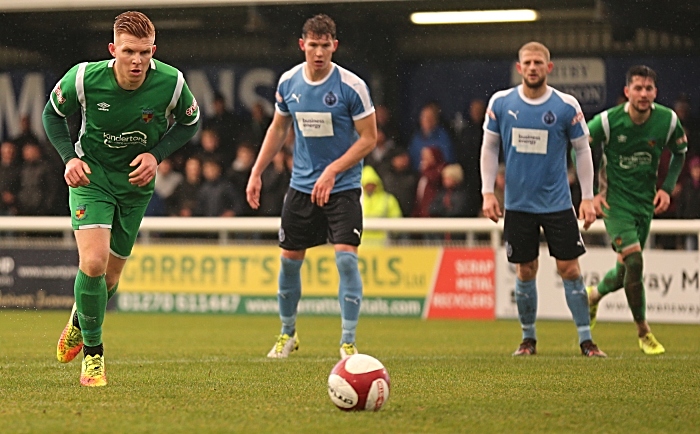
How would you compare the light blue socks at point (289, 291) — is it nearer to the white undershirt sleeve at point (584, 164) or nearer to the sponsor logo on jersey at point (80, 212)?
the white undershirt sleeve at point (584, 164)

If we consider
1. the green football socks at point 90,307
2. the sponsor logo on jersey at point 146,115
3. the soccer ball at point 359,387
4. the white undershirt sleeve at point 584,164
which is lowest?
the soccer ball at point 359,387

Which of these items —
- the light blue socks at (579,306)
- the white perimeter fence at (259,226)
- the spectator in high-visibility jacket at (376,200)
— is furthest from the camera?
the spectator in high-visibility jacket at (376,200)

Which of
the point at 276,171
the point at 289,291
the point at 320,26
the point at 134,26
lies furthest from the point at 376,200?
the point at 134,26

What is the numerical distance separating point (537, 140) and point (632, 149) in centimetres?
111

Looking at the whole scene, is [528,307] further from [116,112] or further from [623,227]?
[116,112]

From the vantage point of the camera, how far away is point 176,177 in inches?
640

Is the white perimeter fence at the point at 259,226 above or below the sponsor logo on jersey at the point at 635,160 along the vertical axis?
below

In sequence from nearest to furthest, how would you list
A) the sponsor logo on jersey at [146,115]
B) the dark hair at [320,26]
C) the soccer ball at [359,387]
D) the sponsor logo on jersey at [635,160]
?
1. the soccer ball at [359,387]
2. the sponsor logo on jersey at [146,115]
3. the dark hair at [320,26]
4. the sponsor logo on jersey at [635,160]

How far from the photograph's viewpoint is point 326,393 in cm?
618

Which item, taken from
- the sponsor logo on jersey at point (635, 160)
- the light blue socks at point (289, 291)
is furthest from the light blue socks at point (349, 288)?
the sponsor logo on jersey at point (635, 160)

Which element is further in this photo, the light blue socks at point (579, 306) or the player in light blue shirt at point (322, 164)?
the light blue socks at point (579, 306)

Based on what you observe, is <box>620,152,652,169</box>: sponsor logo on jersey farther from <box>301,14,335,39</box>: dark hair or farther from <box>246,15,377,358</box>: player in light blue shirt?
<box>301,14,335,39</box>: dark hair

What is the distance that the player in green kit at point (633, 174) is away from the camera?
935 centimetres

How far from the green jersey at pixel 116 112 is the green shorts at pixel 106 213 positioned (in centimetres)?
6
